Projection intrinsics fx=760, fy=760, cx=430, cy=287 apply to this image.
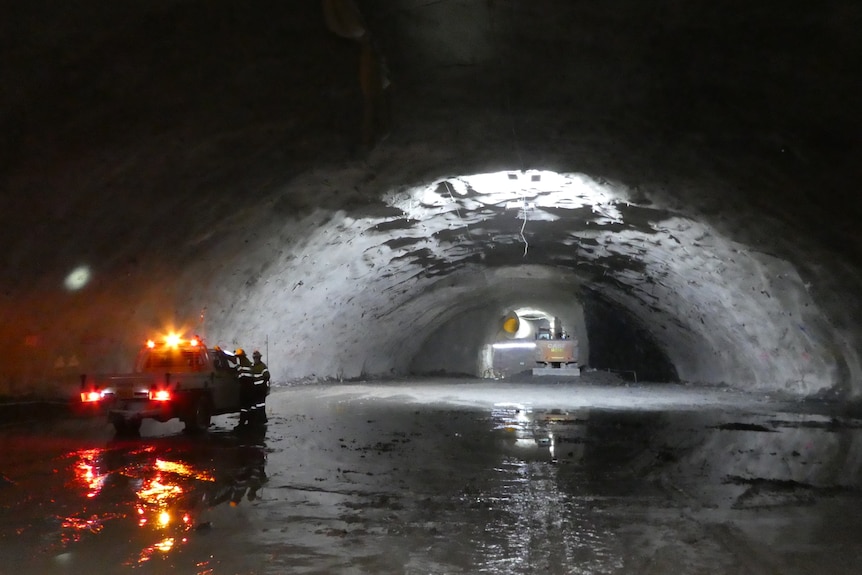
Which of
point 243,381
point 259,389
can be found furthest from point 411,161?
point 259,389

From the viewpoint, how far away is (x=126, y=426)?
12797 mm

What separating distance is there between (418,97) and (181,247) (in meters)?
7.02

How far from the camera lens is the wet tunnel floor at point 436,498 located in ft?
18.2

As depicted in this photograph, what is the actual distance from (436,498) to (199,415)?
6.77m

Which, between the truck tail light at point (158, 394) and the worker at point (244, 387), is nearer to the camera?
the truck tail light at point (158, 394)

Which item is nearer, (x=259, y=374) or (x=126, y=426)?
(x=126, y=426)

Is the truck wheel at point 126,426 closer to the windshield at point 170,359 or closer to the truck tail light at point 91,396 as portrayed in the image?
the truck tail light at point 91,396

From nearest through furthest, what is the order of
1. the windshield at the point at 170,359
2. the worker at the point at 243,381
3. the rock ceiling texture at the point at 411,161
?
the rock ceiling texture at the point at 411,161 < the windshield at the point at 170,359 < the worker at the point at 243,381

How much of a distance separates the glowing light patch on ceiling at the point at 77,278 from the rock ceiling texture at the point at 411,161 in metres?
0.17

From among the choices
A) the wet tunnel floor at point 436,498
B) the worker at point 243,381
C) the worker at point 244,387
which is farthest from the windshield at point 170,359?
the wet tunnel floor at point 436,498

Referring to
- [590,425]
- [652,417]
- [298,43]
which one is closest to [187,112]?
[298,43]

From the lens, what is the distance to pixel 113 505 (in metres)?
7.25

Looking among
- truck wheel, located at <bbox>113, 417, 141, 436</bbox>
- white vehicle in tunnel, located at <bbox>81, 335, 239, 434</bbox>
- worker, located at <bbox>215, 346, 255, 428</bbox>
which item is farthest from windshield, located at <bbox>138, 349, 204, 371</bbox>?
truck wheel, located at <bbox>113, 417, 141, 436</bbox>

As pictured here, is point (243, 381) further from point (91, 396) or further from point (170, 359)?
point (91, 396)
